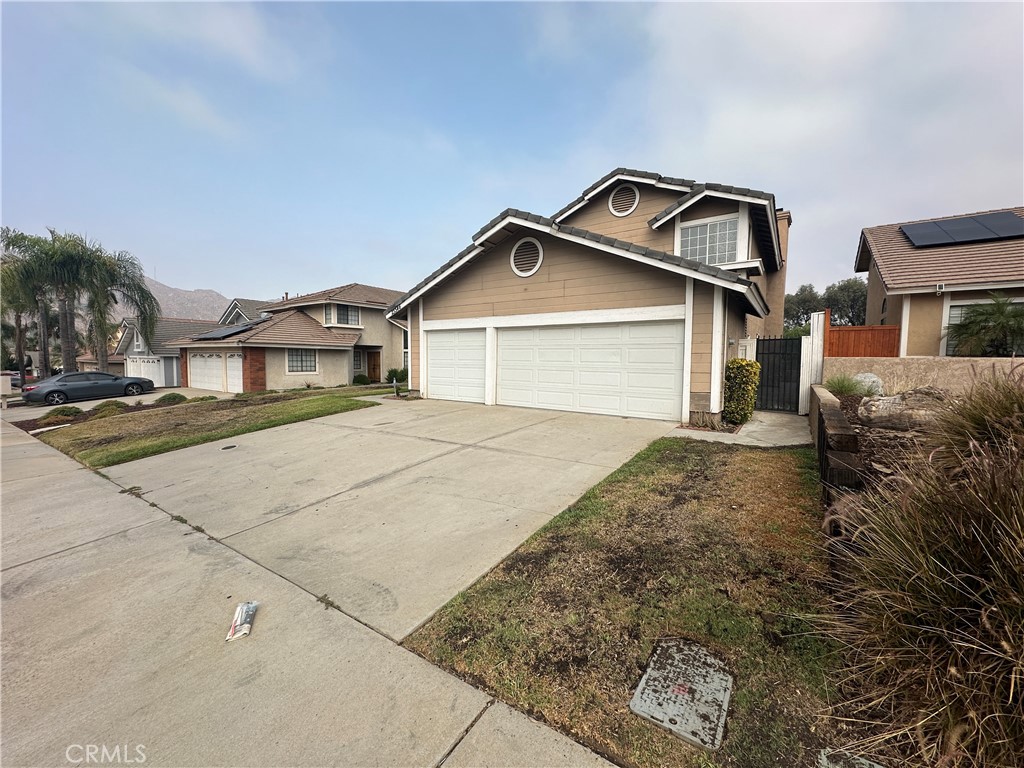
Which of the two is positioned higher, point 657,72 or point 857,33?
point 657,72

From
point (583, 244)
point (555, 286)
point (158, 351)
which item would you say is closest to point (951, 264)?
point (583, 244)

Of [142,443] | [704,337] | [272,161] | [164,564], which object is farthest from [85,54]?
A: [704,337]

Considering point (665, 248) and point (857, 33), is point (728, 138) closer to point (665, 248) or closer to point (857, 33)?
point (665, 248)

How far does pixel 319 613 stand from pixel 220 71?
15249 mm

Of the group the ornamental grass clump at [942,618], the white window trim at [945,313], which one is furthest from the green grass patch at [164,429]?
the white window trim at [945,313]

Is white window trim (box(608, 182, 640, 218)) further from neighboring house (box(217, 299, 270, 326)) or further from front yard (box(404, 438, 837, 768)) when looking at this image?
neighboring house (box(217, 299, 270, 326))

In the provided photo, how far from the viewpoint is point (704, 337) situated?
27.9ft

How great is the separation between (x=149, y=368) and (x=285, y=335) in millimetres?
16311

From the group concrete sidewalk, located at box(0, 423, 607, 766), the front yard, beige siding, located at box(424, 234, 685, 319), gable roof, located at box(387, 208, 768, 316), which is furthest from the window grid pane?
the front yard

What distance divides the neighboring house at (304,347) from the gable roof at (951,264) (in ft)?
82.3

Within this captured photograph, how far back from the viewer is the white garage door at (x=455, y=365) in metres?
12.2

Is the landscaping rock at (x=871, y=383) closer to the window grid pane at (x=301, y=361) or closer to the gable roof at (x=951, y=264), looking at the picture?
the gable roof at (x=951, y=264)

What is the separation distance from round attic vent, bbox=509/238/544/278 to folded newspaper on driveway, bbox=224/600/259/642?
9539 millimetres

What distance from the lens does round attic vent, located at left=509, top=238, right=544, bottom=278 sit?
10.9 meters
